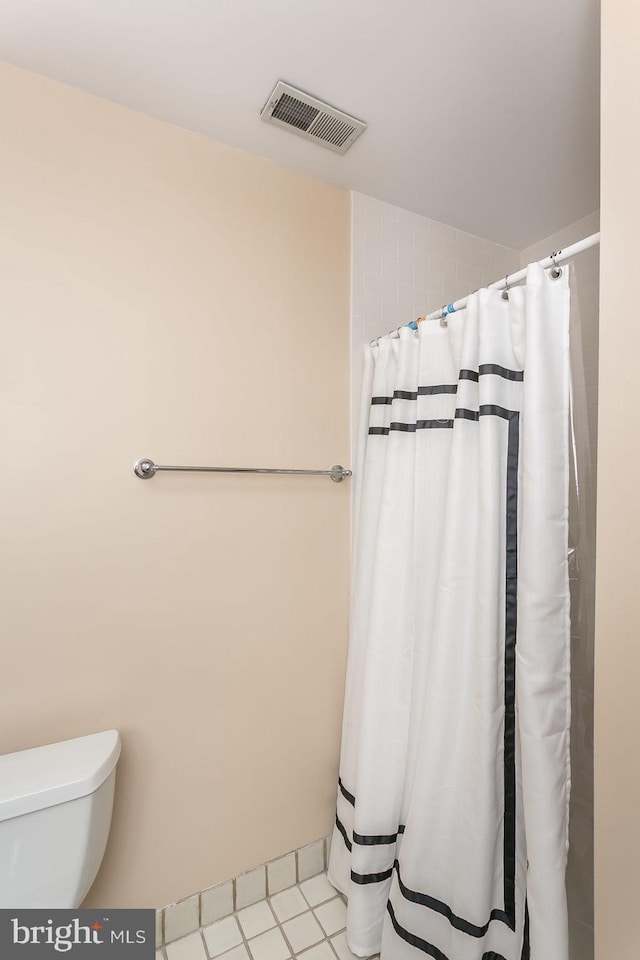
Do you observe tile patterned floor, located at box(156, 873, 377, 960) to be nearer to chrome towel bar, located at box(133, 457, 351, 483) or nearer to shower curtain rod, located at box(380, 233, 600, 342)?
chrome towel bar, located at box(133, 457, 351, 483)

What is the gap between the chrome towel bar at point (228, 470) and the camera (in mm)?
1349

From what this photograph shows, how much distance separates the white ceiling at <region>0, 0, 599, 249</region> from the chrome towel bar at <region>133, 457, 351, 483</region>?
0.98 m

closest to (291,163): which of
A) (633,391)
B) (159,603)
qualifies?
(633,391)

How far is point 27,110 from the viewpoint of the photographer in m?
1.23

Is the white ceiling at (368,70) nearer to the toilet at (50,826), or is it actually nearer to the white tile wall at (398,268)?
the white tile wall at (398,268)

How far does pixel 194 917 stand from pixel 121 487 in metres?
1.26

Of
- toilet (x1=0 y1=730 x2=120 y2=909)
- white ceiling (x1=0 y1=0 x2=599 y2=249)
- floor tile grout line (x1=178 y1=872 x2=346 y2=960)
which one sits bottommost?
floor tile grout line (x1=178 y1=872 x2=346 y2=960)

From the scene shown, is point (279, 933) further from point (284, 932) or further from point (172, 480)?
point (172, 480)

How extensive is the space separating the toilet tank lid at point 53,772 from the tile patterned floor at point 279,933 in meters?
0.66

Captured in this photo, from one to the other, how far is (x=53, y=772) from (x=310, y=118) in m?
1.79

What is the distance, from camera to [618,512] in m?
0.84

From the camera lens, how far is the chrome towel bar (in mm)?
1349

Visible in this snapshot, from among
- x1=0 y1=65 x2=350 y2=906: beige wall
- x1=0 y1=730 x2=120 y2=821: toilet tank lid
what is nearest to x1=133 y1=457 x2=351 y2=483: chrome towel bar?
x1=0 y1=65 x2=350 y2=906: beige wall

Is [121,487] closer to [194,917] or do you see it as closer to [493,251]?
[194,917]
